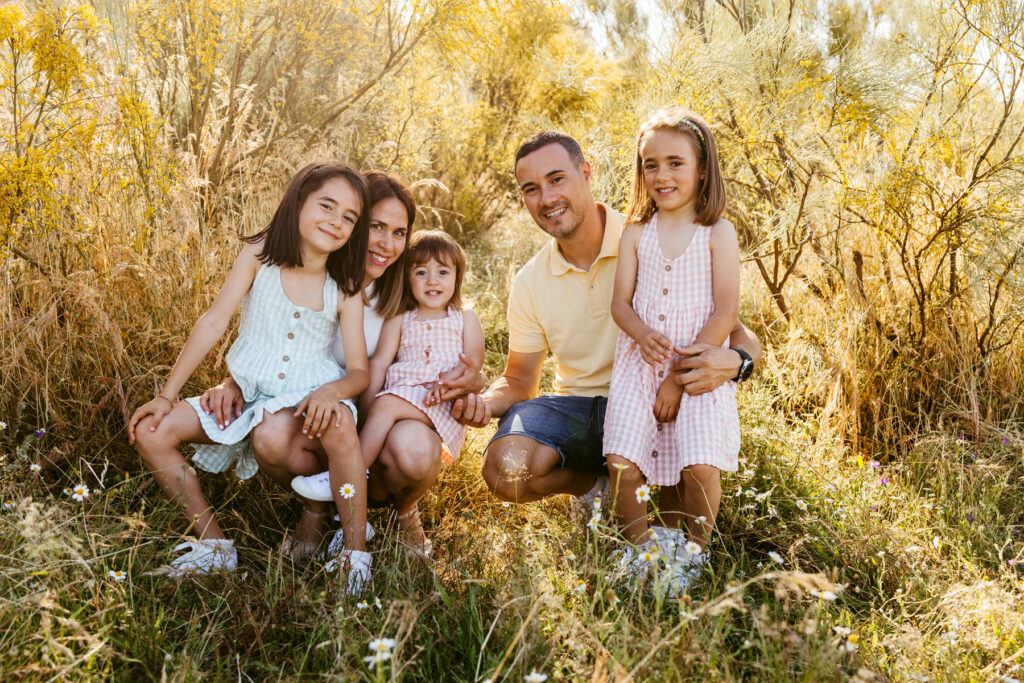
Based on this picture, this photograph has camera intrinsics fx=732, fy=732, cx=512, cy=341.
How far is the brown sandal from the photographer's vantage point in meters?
2.20

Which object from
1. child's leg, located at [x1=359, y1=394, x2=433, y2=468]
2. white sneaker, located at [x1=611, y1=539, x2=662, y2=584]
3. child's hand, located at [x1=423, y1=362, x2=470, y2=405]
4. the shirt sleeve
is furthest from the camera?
the shirt sleeve

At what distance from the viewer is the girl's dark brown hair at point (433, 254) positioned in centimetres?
259

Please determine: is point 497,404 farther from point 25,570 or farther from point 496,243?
point 496,243

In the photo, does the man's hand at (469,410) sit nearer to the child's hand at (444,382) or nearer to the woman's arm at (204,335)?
the child's hand at (444,382)

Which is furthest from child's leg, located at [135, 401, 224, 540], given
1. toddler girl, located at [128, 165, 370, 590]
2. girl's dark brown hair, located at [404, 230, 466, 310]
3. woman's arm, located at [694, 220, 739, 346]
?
woman's arm, located at [694, 220, 739, 346]

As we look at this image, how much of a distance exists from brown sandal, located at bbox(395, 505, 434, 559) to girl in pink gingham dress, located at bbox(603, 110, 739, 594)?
2.02 ft

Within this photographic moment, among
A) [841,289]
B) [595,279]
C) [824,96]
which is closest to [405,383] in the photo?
[595,279]

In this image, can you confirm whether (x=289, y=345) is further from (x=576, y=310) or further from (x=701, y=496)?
(x=701, y=496)

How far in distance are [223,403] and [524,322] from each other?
113 centimetres

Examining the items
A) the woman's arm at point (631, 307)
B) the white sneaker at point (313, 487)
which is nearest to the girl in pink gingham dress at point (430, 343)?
the white sneaker at point (313, 487)

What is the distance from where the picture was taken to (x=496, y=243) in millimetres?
6492

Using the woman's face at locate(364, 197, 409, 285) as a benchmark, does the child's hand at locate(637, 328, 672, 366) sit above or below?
below

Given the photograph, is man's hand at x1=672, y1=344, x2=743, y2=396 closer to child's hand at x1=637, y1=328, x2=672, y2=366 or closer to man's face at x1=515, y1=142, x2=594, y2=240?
child's hand at x1=637, y1=328, x2=672, y2=366

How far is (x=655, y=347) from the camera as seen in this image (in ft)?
7.36
